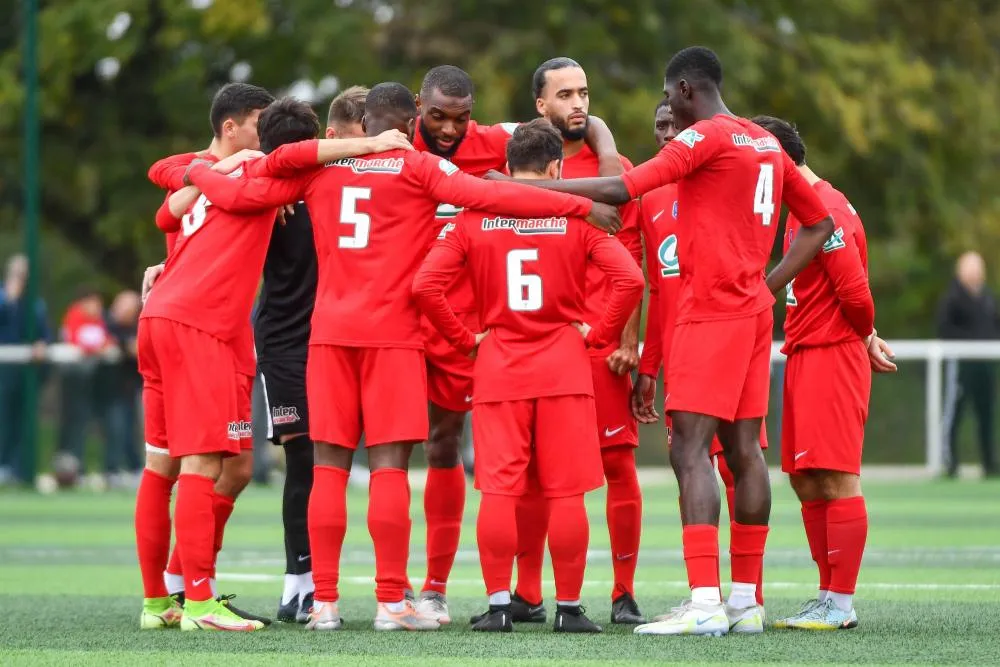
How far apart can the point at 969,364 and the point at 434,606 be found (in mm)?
14148

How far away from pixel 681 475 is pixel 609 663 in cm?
115

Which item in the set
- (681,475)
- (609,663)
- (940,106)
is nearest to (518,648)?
(609,663)

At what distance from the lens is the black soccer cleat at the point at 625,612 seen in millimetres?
7582

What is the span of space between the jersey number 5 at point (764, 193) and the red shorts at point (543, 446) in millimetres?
1065

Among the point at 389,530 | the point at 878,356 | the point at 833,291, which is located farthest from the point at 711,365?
the point at 389,530

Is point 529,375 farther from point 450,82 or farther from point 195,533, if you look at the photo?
point 195,533

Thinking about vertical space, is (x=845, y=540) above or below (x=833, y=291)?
below

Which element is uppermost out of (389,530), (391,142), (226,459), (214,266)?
(391,142)

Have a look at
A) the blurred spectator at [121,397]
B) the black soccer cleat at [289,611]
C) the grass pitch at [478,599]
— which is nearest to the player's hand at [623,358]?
the grass pitch at [478,599]

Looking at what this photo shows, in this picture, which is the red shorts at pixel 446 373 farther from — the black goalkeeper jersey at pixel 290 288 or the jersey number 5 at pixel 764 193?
the jersey number 5 at pixel 764 193

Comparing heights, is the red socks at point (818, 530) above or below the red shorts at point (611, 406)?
below

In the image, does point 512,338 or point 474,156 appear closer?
point 512,338

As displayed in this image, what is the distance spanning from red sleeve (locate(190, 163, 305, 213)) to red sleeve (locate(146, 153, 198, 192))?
1.48ft

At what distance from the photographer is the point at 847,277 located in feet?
24.1
